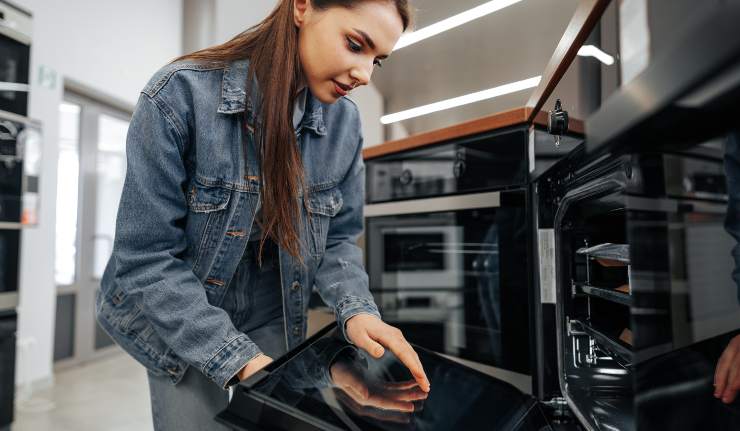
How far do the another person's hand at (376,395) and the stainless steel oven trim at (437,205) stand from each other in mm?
673

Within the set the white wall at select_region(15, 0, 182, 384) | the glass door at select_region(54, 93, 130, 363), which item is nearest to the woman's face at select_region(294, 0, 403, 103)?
the white wall at select_region(15, 0, 182, 384)

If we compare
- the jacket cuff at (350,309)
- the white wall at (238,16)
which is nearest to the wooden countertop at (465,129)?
the jacket cuff at (350,309)

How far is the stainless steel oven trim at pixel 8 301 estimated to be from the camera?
1639 mm

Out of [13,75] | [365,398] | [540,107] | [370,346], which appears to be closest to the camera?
[365,398]

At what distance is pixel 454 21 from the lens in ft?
5.42

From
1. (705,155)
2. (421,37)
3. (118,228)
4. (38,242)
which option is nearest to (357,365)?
(118,228)

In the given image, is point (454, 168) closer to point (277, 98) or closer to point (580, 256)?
point (580, 256)

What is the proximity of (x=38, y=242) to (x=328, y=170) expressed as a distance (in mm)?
2529

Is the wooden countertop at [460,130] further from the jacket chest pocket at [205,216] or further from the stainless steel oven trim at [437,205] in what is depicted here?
the jacket chest pocket at [205,216]

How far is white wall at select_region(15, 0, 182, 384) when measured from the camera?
8.51ft

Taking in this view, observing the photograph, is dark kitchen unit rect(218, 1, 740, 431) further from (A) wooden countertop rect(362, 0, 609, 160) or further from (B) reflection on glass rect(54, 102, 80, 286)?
(B) reflection on glass rect(54, 102, 80, 286)

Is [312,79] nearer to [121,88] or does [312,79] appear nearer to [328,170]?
[328,170]

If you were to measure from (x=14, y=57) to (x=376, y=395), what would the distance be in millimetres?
1813

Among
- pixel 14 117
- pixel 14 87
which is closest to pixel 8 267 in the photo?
pixel 14 117
